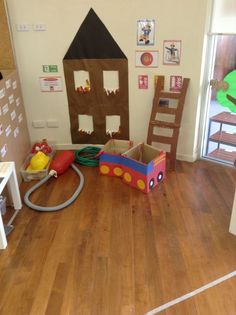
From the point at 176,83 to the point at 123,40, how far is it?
67cm

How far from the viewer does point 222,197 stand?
2635 millimetres

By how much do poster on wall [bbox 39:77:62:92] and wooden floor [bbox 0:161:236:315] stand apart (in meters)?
1.04

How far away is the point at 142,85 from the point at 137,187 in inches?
42.1

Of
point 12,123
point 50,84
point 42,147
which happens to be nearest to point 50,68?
point 50,84

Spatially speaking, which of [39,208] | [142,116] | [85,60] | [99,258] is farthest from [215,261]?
[85,60]

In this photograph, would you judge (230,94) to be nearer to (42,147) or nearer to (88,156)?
(88,156)

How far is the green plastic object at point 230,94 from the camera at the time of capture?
8.99ft

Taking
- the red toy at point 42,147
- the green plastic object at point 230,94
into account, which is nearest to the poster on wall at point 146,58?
the green plastic object at point 230,94

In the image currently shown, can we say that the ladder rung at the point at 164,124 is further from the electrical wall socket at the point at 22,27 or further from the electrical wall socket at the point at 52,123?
the electrical wall socket at the point at 22,27

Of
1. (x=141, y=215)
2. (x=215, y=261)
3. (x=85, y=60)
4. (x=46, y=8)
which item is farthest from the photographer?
(x=85, y=60)

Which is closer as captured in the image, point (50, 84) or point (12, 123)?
point (12, 123)

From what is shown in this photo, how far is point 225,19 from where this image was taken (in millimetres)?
2736

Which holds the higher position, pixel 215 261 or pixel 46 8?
pixel 46 8

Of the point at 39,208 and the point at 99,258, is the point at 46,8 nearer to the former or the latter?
the point at 39,208
